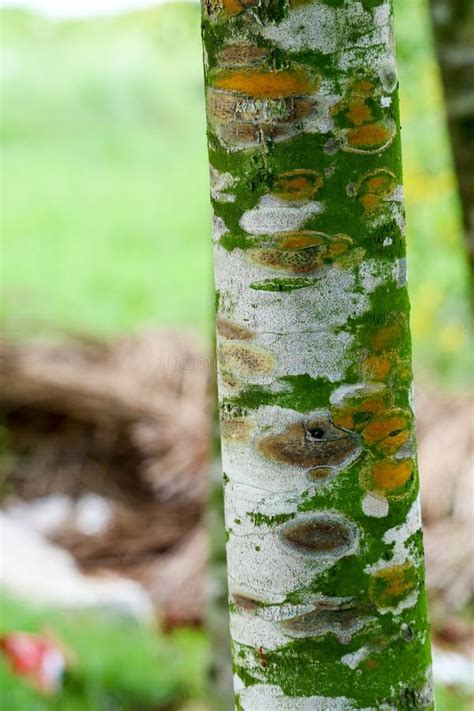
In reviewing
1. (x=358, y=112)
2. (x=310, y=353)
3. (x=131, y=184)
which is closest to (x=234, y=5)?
(x=358, y=112)

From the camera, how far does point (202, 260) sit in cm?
1258

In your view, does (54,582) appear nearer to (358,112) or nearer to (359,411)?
(359,411)

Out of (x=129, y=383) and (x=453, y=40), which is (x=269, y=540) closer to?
(x=453, y=40)

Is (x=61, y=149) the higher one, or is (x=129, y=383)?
(x=61, y=149)

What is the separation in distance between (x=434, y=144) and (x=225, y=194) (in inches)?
275

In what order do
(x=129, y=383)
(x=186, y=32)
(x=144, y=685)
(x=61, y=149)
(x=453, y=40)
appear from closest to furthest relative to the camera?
1. (x=453, y=40)
2. (x=144, y=685)
3. (x=186, y=32)
4. (x=129, y=383)
5. (x=61, y=149)

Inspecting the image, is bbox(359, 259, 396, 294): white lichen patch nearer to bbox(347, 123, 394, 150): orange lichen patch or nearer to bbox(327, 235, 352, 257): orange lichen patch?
bbox(327, 235, 352, 257): orange lichen patch

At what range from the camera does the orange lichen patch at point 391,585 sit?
1.35 metres

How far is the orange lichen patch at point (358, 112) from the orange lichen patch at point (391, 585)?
22.5 inches

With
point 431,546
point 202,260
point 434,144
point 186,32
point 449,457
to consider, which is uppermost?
point 186,32

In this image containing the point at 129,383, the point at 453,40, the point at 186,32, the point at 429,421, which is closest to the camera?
the point at 453,40

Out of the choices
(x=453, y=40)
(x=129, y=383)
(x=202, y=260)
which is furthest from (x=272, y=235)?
(x=202, y=260)

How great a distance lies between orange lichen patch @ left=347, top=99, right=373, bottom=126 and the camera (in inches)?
49.8

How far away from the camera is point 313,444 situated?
1.31m
